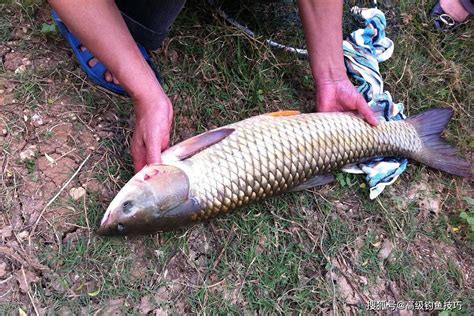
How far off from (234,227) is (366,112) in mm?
905

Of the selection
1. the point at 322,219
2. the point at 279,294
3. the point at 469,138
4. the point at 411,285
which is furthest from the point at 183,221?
the point at 469,138

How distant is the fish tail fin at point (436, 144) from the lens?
9.07 feet

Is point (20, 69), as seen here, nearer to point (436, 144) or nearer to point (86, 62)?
point (86, 62)

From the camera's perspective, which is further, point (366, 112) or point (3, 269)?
point (366, 112)

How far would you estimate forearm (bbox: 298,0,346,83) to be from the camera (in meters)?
2.49

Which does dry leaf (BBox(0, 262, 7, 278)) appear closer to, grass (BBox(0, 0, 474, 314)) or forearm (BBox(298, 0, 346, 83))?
grass (BBox(0, 0, 474, 314))

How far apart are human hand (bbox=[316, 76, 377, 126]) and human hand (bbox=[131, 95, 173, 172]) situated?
3.02 feet

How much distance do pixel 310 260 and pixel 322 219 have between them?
0.24 metres

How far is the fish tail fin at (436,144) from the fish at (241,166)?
0.59ft

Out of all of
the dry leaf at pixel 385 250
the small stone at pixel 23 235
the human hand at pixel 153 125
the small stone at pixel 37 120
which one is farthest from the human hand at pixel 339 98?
the small stone at pixel 23 235

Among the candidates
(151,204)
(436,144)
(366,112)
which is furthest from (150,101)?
(436,144)

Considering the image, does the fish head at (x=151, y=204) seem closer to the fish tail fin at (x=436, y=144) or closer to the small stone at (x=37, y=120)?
the small stone at (x=37, y=120)

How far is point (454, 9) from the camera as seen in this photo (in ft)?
11.1

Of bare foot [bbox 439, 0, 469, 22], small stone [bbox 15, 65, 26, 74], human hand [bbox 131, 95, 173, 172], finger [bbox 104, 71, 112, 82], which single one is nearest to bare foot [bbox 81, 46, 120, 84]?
finger [bbox 104, 71, 112, 82]
